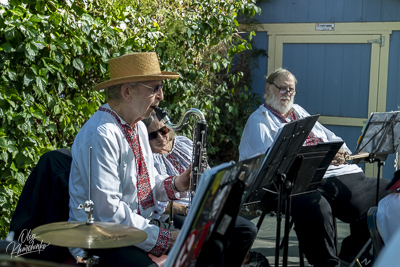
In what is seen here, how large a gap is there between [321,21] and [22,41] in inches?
205

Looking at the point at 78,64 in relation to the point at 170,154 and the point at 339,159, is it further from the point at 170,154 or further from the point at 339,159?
the point at 339,159

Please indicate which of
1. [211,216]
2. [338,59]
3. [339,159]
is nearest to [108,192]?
[211,216]

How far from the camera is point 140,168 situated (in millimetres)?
3229

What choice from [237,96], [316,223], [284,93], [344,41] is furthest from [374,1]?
[316,223]

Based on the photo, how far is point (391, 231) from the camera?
295 centimetres

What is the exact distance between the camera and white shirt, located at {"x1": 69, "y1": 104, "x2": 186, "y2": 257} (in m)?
2.86

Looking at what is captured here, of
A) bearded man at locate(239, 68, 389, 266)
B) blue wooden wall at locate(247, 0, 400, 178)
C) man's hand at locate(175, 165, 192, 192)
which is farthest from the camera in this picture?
blue wooden wall at locate(247, 0, 400, 178)

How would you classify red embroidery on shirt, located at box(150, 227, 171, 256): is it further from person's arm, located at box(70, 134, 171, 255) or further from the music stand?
the music stand

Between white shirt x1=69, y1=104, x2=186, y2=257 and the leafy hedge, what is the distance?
0.85 meters

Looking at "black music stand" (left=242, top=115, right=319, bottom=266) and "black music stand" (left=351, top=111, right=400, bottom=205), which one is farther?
"black music stand" (left=351, top=111, right=400, bottom=205)

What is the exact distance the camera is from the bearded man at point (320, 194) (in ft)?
13.8

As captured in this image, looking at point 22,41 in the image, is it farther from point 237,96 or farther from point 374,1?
point 374,1

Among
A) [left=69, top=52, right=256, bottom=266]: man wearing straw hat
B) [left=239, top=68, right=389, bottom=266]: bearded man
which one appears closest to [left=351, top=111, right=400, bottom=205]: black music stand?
[left=239, top=68, right=389, bottom=266]: bearded man

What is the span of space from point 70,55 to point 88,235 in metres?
2.17
